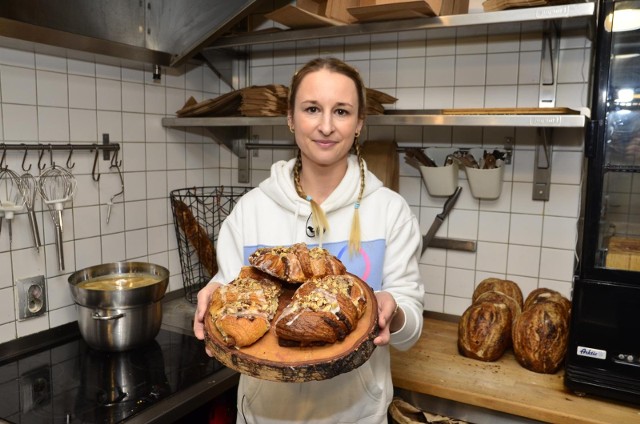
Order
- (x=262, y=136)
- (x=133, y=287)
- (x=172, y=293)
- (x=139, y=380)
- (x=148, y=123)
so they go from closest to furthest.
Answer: (x=139, y=380) < (x=133, y=287) < (x=148, y=123) < (x=172, y=293) < (x=262, y=136)

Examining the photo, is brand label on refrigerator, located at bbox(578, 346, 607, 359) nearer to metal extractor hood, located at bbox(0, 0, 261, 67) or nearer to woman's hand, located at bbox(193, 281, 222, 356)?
woman's hand, located at bbox(193, 281, 222, 356)

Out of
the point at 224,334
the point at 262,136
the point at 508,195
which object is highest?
the point at 262,136

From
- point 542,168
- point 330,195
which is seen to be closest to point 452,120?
point 542,168

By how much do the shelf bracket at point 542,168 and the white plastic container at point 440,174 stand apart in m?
0.28

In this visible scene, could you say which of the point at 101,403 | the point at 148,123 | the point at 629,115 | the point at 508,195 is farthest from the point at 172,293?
the point at 629,115

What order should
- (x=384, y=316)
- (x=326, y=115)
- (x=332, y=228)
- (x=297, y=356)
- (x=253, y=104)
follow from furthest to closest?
(x=253, y=104) → (x=332, y=228) → (x=326, y=115) → (x=384, y=316) → (x=297, y=356)

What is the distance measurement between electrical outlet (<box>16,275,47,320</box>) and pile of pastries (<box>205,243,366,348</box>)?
1024 mm

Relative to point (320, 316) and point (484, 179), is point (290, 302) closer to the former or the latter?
point (320, 316)

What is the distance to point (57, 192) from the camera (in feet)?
5.83

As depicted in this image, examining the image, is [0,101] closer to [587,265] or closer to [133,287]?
[133,287]

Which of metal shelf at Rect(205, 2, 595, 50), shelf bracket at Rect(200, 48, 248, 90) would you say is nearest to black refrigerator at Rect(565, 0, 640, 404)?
metal shelf at Rect(205, 2, 595, 50)

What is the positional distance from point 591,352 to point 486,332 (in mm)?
310

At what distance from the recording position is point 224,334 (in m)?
0.89

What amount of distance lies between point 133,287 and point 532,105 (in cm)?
150
